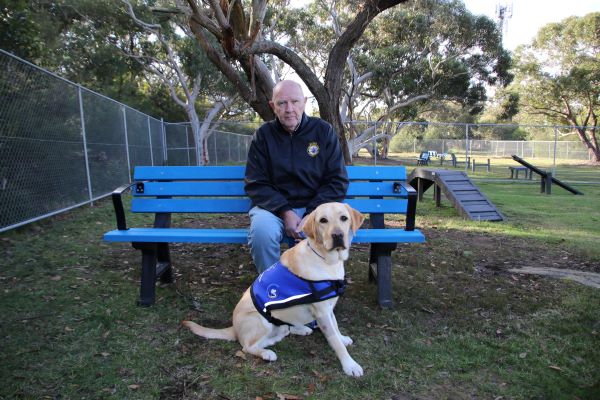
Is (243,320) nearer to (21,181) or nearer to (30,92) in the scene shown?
(21,181)

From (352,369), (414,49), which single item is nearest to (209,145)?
(414,49)

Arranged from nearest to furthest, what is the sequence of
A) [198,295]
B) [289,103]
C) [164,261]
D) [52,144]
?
1. [289,103]
2. [198,295]
3. [164,261]
4. [52,144]

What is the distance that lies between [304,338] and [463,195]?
538 centimetres

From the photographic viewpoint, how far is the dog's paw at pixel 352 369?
7.38 feet

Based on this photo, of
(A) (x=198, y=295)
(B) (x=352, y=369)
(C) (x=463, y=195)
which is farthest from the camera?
(C) (x=463, y=195)

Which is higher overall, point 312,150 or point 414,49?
point 414,49

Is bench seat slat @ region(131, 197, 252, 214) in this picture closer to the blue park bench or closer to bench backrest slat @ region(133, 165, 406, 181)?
the blue park bench

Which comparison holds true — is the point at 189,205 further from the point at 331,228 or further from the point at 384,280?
the point at 384,280

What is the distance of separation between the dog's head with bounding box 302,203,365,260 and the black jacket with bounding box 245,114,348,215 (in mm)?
674

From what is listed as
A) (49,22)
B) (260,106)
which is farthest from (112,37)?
(260,106)

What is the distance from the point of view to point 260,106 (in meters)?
5.64

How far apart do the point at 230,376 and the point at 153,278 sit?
4.23ft

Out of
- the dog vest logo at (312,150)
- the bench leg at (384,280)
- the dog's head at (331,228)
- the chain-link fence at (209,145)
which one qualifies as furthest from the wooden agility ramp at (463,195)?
the chain-link fence at (209,145)

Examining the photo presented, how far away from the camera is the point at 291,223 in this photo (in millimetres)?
2943
